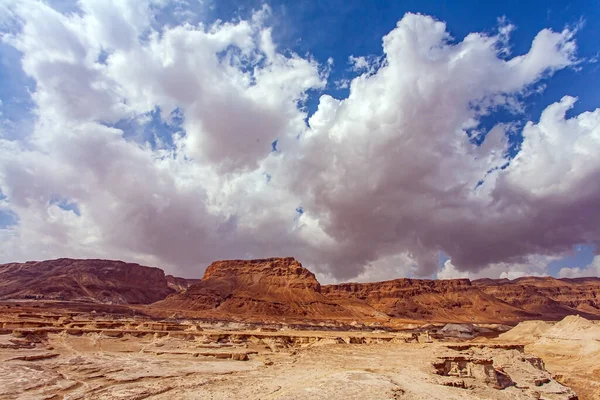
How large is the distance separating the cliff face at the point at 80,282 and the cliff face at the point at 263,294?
23.4m

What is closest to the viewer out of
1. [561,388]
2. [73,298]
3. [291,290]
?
[561,388]

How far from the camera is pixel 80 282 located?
15400cm

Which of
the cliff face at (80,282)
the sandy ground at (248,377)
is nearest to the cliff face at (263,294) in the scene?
the cliff face at (80,282)

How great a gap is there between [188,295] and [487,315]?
475ft

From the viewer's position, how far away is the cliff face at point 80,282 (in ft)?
454

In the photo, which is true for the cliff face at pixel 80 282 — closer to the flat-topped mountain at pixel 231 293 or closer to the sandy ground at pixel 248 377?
the flat-topped mountain at pixel 231 293

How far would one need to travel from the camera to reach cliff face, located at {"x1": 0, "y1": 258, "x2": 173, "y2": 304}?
13825cm

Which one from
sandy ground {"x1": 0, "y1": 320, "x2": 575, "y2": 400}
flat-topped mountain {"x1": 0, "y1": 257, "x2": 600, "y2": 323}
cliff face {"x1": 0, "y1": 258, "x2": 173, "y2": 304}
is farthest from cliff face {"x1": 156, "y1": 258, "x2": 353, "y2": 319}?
sandy ground {"x1": 0, "y1": 320, "x2": 575, "y2": 400}

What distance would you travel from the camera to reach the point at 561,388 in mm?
21047

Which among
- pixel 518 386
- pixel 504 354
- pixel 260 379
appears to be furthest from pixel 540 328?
pixel 260 379

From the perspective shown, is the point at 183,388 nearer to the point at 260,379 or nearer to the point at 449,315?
the point at 260,379

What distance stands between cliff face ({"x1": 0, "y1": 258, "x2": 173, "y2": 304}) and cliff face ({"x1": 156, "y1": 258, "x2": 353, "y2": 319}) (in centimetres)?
2339

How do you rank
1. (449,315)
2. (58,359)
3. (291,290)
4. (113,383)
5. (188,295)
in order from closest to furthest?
(113,383)
(58,359)
(188,295)
(291,290)
(449,315)

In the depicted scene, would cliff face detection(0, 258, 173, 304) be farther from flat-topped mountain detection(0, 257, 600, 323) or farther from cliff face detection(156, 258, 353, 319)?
cliff face detection(156, 258, 353, 319)
